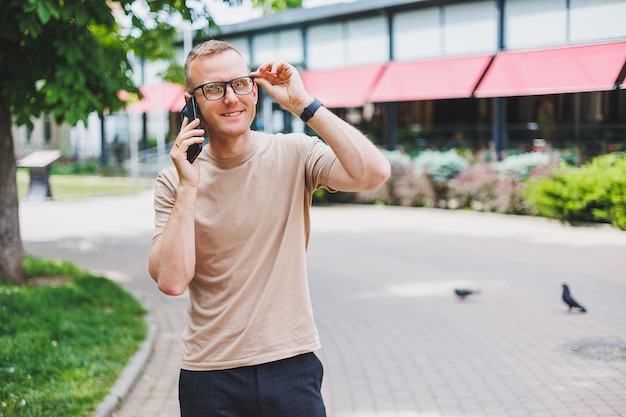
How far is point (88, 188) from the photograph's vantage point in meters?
30.2

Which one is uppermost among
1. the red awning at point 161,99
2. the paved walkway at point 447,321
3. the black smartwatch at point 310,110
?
the red awning at point 161,99

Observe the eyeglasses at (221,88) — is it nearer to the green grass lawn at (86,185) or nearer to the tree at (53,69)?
the tree at (53,69)

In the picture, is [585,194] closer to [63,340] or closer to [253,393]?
[63,340]

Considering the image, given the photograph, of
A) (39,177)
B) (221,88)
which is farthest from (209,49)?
(39,177)

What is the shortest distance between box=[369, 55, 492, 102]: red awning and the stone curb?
55.0 ft

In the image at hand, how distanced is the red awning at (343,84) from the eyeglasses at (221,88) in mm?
22663

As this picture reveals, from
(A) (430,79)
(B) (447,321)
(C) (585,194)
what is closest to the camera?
(B) (447,321)

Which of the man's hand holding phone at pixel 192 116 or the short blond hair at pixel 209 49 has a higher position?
the short blond hair at pixel 209 49

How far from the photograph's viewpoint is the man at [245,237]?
2.46 m

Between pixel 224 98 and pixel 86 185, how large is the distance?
3111 cm

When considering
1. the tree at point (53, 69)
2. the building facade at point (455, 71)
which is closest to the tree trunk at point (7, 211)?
the tree at point (53, 69)

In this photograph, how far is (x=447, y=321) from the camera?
815cm

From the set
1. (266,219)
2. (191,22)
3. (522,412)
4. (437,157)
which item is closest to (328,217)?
(437,157)

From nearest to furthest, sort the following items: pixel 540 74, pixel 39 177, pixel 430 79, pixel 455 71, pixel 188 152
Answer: pixel 188 152 < pixel 540 74 < pixel 455 71 < pixel 430 79 < pixel 39 177
